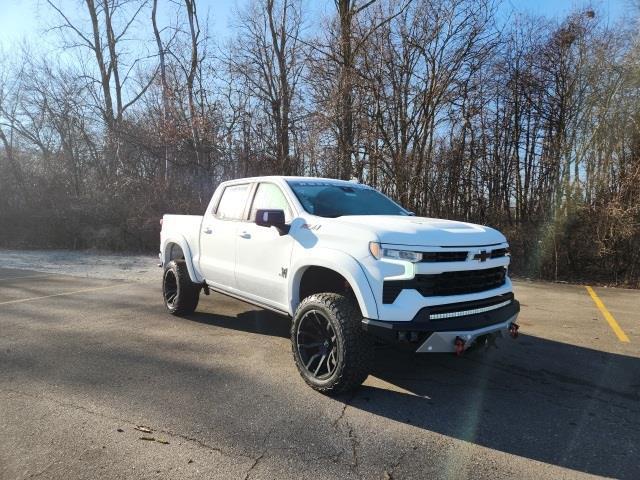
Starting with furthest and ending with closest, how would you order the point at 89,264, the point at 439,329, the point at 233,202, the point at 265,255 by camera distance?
the point at 89,264 < the point at 233,202 < the point at 265,255 < the point at 439,329

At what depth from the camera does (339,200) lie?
553 centimetres

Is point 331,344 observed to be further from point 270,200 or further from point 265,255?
point 270,200

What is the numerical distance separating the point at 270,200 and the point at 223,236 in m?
0.89

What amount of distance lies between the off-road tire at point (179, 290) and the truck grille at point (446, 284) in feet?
12.8

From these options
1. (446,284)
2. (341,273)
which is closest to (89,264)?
(341,273)

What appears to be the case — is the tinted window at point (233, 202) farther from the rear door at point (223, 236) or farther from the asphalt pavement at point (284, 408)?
the asphalt pavement at point (284, 408)

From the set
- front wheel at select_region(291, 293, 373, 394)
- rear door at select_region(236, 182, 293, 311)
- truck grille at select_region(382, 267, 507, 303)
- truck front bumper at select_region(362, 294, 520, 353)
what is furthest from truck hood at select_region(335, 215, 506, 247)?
rear door at select_region(236, 182, 293, 311)

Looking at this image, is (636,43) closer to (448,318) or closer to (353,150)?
(353,150)

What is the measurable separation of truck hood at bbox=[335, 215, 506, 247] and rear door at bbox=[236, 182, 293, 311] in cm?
80

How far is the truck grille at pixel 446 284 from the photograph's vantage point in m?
3.94

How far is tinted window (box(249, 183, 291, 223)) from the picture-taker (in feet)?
17.4

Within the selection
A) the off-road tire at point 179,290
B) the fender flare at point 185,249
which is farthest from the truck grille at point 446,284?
the off-road tire at point 179,290

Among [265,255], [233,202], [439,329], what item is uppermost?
[233,202]

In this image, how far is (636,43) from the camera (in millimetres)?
12719
